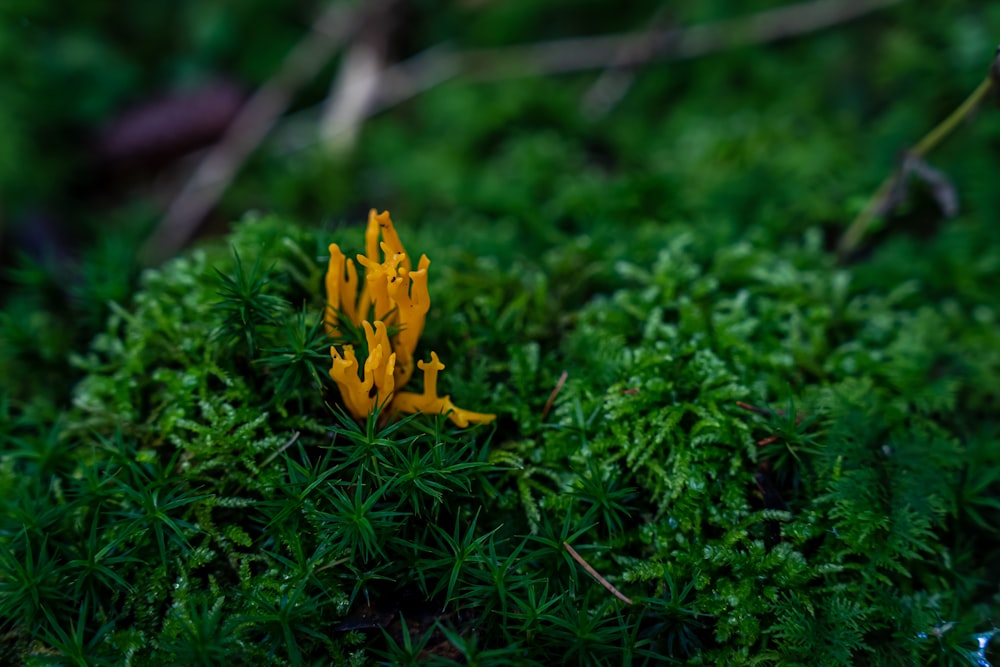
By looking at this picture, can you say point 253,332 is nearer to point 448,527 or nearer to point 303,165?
point 448,527

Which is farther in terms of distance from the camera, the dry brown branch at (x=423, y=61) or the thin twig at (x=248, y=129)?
the thin twig at (x=248, y=129)

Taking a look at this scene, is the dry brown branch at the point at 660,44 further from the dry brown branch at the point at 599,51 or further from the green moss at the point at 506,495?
the green moss at the point at 506,495

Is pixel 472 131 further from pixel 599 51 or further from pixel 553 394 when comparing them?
pixel 553 394

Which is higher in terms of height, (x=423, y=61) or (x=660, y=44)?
(x=423, y=61)

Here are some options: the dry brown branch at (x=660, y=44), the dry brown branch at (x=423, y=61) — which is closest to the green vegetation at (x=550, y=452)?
the dry brown branch at (x=660, y=44)

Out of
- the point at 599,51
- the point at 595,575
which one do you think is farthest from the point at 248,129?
the point at 595,575

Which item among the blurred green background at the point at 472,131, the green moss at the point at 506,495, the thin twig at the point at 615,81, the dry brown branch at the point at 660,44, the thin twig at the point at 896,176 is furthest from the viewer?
the thin twig at the point at 615,81

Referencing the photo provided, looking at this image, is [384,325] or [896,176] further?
[896,176]
